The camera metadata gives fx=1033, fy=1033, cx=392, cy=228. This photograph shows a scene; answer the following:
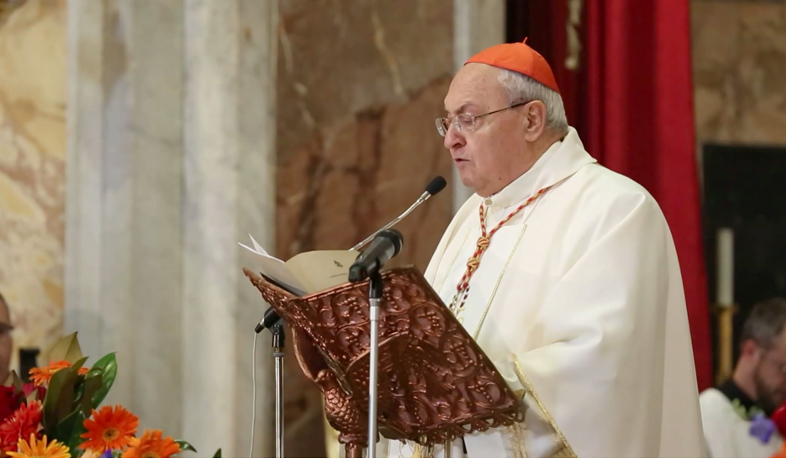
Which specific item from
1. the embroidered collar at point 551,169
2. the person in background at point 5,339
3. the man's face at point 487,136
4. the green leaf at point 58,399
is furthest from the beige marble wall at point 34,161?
the embroidered collar at point 551,169

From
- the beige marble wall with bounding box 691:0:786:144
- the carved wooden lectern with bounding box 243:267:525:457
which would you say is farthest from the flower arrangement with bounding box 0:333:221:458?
the beige marble wall with bounding box 691:0:786:144

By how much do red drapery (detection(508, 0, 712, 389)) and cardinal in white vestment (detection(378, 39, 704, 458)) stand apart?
3.61 ft

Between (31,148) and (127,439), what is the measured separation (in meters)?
2.46

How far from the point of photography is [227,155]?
405 cm

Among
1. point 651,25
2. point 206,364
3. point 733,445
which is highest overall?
point 651,25

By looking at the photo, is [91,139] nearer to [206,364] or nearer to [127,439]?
[206,364]

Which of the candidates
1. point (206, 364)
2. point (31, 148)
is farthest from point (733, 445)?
point (31, 148)

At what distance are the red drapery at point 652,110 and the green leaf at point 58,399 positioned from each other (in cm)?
236

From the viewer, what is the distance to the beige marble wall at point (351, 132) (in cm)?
410

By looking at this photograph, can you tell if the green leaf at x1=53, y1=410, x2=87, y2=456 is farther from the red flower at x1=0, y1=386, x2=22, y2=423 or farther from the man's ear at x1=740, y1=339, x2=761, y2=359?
the man's ear at x1=740, y1=339, x2=761, y2=359

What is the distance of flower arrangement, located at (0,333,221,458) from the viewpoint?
2.18 metres

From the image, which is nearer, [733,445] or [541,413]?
[541,413]

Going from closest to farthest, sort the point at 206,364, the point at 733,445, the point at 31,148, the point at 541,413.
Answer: the point at 541,413 → the point at 733,445 → the point at 206,364 → the point at 31,148

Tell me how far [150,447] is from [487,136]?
4.15 ft
